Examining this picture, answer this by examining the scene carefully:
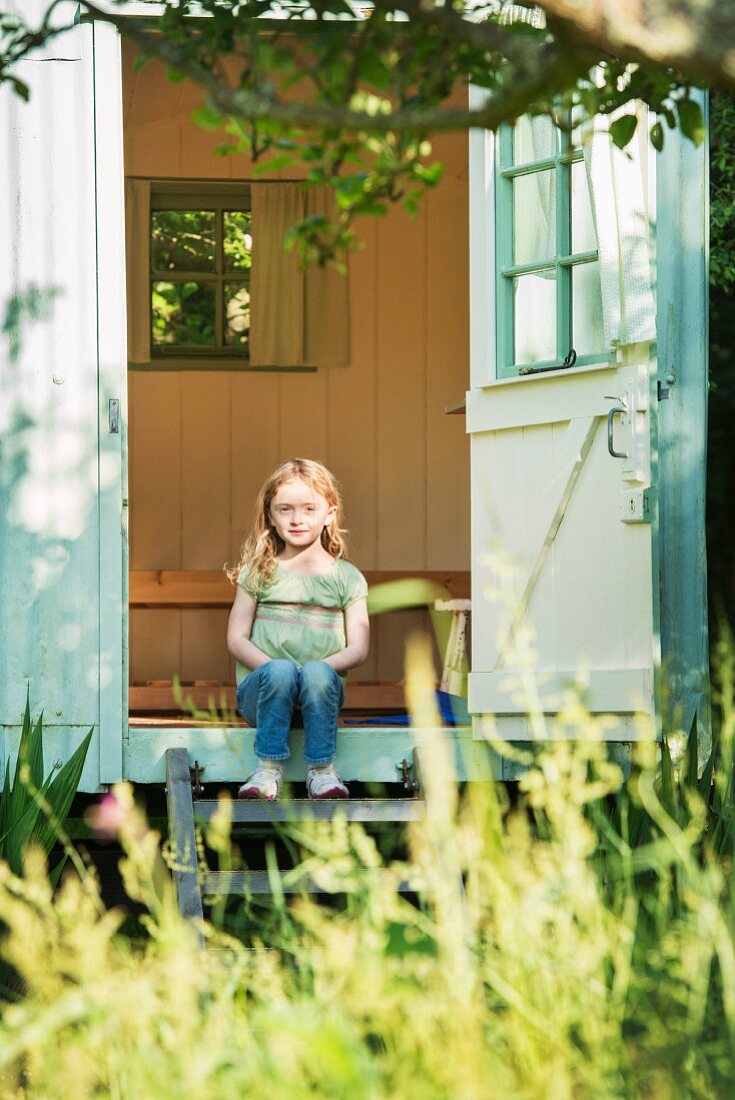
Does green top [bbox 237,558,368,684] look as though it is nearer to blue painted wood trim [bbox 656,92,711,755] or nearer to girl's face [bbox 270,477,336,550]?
girl's face [bbox 270,477,336,550]

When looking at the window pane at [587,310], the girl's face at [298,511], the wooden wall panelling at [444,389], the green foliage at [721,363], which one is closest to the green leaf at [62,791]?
the girl's face at [298,511]

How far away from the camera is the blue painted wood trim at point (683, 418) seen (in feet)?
14.8

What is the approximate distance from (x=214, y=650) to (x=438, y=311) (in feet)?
6.55

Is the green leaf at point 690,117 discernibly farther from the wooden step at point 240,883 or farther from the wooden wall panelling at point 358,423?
the wooden wall panelling at point 358,423

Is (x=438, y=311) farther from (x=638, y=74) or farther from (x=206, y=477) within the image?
(x=638, y=74)

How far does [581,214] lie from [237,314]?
3.37 metres

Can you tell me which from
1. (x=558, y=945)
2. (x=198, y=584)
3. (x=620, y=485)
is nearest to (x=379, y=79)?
(x=558, y=945)

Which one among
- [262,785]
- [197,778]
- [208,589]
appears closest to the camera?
[262,785]

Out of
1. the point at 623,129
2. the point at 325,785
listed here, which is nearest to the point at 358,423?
the point at 325,785

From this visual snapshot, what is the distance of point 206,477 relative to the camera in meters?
7.46

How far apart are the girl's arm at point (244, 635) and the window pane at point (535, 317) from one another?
43.5 inches

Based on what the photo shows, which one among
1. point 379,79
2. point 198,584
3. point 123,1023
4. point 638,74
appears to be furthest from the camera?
point 198,584

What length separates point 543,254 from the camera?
175 inches

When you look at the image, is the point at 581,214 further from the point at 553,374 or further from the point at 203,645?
the point at 203,645
